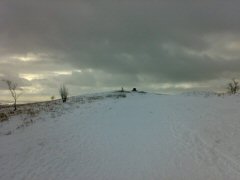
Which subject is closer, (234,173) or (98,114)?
(234,173)

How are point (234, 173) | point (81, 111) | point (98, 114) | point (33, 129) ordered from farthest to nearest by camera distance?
point (81, 111), point (98, 114), point (33, 129), point (234, 173)

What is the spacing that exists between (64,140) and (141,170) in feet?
24.9

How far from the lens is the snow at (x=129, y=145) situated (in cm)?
1586

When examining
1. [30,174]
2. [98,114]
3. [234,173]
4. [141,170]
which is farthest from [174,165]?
[98,114]

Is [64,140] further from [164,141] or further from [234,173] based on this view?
[234,173]

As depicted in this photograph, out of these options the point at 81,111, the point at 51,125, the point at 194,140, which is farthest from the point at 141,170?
the point at 81,111

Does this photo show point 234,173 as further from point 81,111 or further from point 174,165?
point 81,111

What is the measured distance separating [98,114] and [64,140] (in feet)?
29.3

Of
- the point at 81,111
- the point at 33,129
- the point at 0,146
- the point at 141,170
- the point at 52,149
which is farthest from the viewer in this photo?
the point at 81,111

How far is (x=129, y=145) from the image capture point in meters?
19.9

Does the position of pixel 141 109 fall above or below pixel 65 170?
above

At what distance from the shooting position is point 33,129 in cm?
2580

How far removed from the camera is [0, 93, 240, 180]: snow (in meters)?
15.9

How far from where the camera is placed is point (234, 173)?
14852mm
